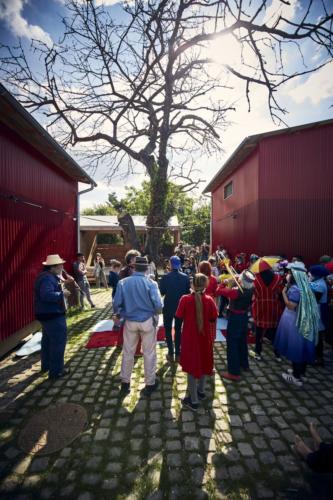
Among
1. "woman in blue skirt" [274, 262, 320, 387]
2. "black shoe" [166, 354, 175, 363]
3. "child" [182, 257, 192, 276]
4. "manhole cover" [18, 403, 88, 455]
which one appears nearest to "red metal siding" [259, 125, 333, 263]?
"child" [182, 257, 192, 276]

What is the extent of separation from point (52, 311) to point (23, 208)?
3409 mm

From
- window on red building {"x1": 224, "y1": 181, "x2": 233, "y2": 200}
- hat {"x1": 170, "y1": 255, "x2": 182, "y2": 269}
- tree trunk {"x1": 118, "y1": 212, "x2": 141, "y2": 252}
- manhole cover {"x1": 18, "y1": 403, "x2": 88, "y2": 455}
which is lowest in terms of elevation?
manhole cover {"x1": 18, "y1": 403, "x2": 88, "y2": 455}

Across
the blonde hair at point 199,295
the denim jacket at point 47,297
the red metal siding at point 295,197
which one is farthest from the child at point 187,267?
the blonde hair at point 199,295

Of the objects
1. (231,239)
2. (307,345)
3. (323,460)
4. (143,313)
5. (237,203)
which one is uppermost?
(237,203)

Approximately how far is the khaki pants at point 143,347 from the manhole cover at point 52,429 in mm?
837

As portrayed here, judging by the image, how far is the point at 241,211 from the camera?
11.5m

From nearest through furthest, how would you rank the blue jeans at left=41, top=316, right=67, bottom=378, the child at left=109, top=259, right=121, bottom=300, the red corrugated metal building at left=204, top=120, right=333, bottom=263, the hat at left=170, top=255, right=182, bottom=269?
1. the blue jeans at left=41, top=316, right=67, bottom=378
2. the hat at left=170, top=255, right=182, bottom=269
3. the child at left=109, top=259, right=121, bottom=300
4. the red corrugated metal building at left=204, top=120, right=333, bottom=263

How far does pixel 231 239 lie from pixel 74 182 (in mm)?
8297

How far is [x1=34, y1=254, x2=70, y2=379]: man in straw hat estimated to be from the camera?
416cm

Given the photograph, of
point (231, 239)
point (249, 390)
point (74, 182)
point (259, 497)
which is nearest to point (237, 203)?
point (231, 239)

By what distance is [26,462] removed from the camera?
107 inches

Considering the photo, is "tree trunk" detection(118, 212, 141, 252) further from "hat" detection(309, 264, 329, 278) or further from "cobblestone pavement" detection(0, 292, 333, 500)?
"hat" detection(309, 264, 329, 278)

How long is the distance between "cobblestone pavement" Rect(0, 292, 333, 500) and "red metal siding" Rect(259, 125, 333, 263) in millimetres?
5501

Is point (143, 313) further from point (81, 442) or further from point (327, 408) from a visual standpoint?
point (327, 408)
